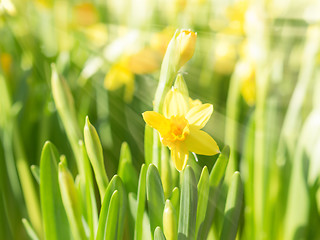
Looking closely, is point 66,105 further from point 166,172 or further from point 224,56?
point 224,56

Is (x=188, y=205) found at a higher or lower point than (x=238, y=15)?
lower

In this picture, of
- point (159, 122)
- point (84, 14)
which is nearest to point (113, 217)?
point (159, 122)

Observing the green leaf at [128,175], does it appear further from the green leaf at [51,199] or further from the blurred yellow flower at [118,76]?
the blurred yellow flower at [118,76]

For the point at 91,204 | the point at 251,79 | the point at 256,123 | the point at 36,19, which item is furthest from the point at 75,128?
the point at 36,19

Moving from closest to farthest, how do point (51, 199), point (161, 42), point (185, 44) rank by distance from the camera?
point (185, 44) < point (51, 199) < point (161, 42)

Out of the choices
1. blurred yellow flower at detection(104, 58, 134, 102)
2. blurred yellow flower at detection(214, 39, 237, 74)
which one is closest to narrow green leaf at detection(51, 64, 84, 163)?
blurred yellow flower at detection(104, 58, 134, 102)

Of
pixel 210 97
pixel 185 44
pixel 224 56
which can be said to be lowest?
pixel 210 97

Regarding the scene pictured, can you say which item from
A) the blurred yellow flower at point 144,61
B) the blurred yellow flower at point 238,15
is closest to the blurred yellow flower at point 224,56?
the blurred yellow flower at point 238,15
